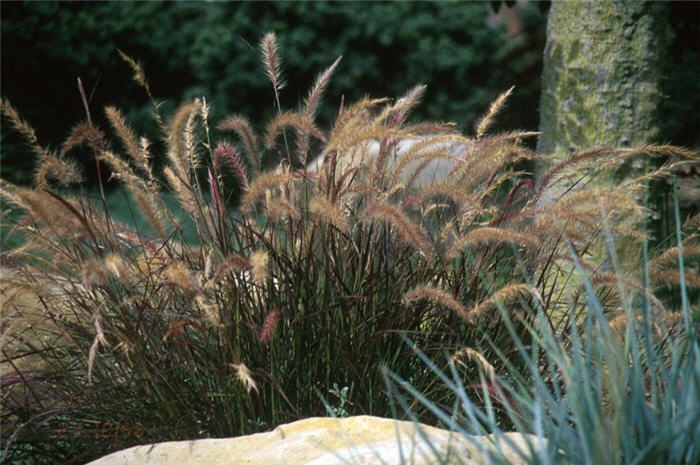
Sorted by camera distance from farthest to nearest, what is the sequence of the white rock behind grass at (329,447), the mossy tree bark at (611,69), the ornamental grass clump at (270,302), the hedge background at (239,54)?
the hedge background at (239,54), the mossy tree bark at (611,69), the ornamental grass clump at (270,302), the white rock behind grass at (329,447)

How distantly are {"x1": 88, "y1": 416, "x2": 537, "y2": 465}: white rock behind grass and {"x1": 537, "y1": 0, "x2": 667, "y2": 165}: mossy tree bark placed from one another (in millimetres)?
2650

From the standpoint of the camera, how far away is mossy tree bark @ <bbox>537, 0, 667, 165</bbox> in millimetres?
4477

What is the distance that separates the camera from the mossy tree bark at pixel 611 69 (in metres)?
4.48

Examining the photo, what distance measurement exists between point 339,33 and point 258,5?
82 centimetres

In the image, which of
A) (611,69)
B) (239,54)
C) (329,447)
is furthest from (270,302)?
(239,54)

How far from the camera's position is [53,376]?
2.93 metres

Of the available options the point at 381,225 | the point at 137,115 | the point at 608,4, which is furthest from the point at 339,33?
the point at 381,225

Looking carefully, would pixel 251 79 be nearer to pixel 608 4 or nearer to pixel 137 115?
pixel 137 115

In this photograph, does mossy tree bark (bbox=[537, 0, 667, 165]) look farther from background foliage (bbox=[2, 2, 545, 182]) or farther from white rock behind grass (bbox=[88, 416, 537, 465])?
background foliage (bbox=[2, 2, 545, 182])

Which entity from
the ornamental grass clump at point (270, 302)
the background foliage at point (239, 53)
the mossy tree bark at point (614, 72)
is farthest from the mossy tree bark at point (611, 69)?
the background foliage at point (239, 53)

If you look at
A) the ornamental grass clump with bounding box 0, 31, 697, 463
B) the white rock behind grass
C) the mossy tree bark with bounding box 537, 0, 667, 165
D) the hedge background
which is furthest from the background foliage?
the white rock behind grass

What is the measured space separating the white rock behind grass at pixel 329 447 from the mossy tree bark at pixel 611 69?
265 centimetres

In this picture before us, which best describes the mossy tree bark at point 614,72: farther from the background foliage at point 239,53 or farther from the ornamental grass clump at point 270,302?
the background foliage at point 239,53

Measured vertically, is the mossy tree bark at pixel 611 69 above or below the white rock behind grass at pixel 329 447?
above
